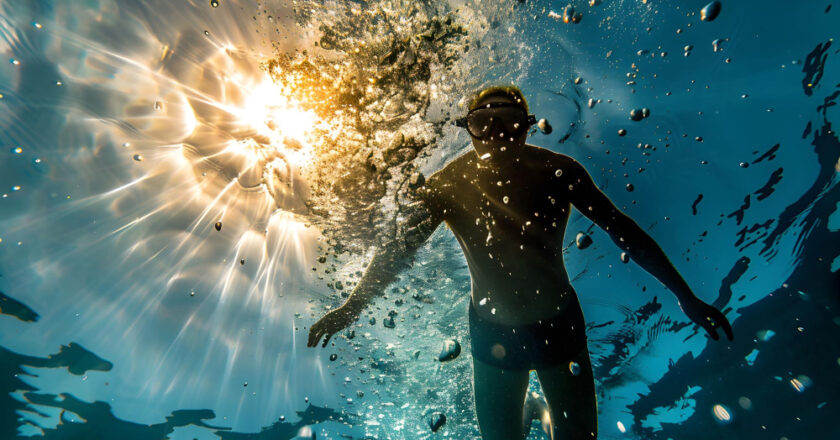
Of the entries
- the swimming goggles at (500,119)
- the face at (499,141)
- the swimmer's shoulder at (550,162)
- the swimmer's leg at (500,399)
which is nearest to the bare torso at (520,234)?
the swimmer's shoulder at (550,162)

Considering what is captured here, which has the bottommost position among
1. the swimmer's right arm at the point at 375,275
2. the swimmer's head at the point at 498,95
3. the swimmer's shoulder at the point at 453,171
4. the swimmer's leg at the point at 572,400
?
the swimmer's leg at the point at 572,400

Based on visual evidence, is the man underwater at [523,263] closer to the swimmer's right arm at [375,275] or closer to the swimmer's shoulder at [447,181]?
the swimmer's shoulder at [447,181]

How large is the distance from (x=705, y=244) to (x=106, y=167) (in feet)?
43.7

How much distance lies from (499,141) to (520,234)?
0.91 m

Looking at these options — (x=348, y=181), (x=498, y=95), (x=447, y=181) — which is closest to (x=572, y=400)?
(x=447, y=181)

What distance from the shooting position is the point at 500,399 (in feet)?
10.3

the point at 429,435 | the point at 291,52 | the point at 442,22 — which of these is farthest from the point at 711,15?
the point at 429,435

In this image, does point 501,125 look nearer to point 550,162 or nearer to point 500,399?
point 550,162

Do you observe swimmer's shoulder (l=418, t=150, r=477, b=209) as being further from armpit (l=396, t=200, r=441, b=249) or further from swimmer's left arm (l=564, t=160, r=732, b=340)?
swimmer's left arm (l=564, t=160, r=732, b=340)

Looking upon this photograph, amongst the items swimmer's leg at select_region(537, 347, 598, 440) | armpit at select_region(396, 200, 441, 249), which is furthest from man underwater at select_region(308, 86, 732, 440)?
armpit at select_region(396, 200, 441, 249)

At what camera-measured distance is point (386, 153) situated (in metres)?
5.09

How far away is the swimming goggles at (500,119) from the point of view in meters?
2.94

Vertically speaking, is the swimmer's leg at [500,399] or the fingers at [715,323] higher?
the fingers at [715,323]

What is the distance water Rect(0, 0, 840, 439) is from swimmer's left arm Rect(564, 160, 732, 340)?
2.18m
